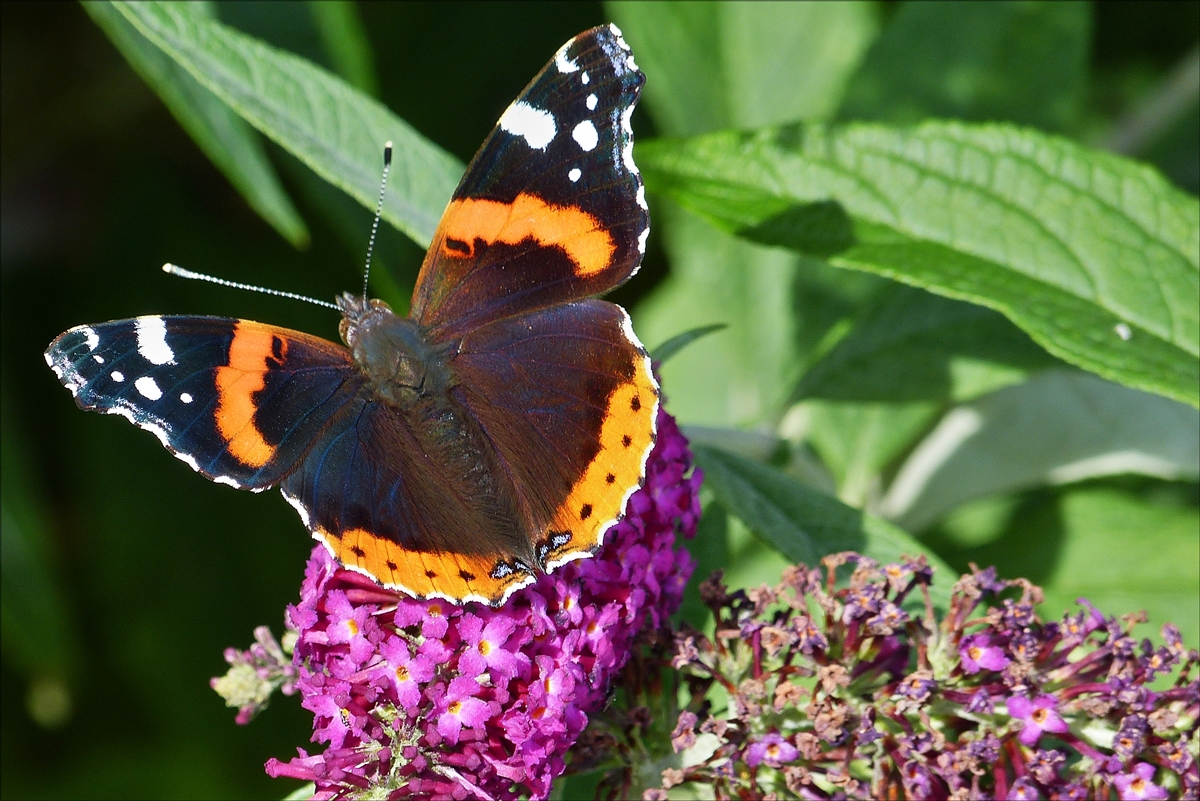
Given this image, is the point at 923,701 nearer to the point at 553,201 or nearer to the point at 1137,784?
the point at 1137,784

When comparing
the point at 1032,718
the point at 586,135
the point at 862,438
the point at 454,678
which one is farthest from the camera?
the point at 862,438

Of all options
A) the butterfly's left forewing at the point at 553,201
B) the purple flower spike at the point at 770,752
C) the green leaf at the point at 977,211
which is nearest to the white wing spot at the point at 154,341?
the butterfly's left forewing at the point at 553,201

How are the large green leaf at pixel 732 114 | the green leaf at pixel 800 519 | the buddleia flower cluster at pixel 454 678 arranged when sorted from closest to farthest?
the buddleia flower cluster at pixel 454 678 → the green leaf at pixel 800 519 → the large green leaf at pixel 732 114

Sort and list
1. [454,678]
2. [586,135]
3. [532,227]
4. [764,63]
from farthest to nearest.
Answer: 1. [764,63]
2. [532,227]
3. [586,135]
4. [454,678]

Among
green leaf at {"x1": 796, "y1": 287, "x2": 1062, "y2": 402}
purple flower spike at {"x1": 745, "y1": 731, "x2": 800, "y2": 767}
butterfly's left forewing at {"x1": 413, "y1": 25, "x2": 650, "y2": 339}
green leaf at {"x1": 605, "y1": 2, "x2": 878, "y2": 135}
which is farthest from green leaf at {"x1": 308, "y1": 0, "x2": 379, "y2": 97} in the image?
purple flower spike at {"x1": 745, "y1": 731, "x2": 800, "y2": 767}

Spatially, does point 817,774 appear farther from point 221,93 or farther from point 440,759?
point 221,93

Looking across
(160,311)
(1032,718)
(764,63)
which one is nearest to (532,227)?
(1032,718)

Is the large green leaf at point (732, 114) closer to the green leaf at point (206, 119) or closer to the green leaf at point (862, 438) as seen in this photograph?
the green leaf at point (862, 438)
